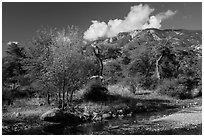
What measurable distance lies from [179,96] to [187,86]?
3356 mm

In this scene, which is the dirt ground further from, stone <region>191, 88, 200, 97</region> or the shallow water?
stone <region>191, 88, 200, 97</region>

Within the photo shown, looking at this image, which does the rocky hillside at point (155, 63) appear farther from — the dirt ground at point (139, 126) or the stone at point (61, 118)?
the stone at point (61, 118)

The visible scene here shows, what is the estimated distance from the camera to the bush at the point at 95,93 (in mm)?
29688

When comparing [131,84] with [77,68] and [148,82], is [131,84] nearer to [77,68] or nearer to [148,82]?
[148,82]

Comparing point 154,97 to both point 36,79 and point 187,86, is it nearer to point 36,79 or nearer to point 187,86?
point 187,86

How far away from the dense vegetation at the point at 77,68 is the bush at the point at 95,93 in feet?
0.39

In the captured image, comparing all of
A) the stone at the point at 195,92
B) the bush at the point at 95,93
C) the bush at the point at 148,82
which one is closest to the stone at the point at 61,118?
the bush at the point at 95,93

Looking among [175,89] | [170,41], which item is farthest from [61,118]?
[170,41]

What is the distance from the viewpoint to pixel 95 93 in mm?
30000

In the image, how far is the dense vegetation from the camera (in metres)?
24.3

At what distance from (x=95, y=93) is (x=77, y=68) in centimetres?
643

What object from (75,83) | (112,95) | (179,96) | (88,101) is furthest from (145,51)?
(75,83)

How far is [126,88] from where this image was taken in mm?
38219

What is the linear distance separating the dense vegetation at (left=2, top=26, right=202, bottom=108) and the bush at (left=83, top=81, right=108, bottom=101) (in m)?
0.12
